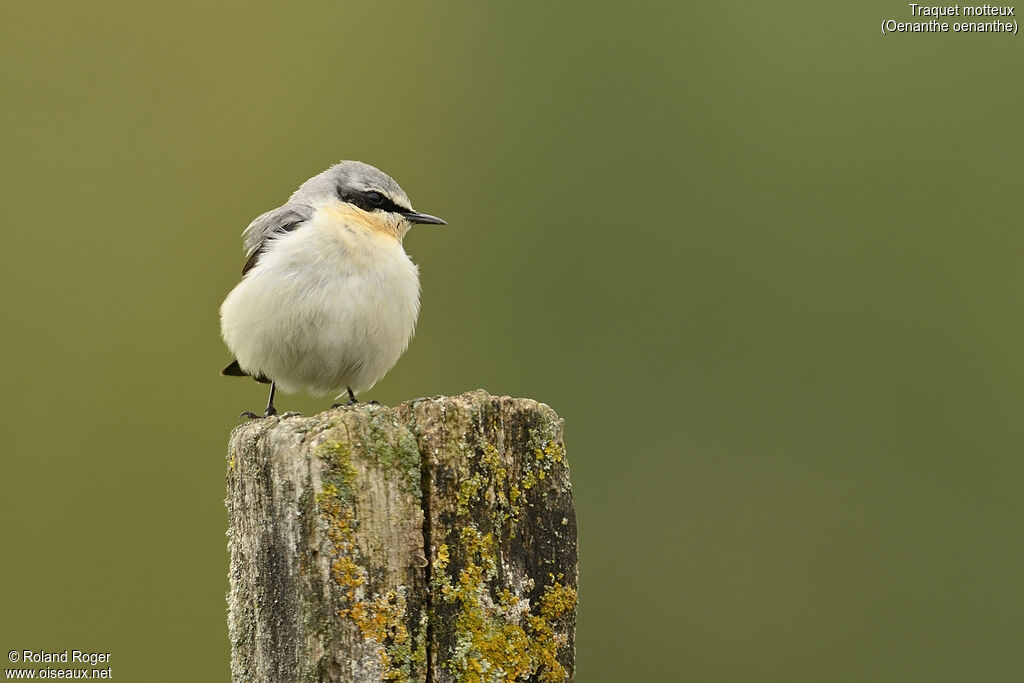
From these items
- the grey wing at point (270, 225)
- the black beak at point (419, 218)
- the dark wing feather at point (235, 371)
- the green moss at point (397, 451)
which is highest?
the black beak at point (419, 218)

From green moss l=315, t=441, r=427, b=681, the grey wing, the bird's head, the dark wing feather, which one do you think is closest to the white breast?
the grey wing

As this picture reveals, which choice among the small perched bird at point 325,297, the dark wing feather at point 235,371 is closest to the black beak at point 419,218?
the small perched bird at point 325,297

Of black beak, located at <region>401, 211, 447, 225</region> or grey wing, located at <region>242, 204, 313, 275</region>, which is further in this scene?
black beak, located at <region>401, 211, 447, 225</region>

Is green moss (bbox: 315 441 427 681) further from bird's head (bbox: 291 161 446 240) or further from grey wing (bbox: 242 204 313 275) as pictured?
bird's head (bbox: 291 161 446 240)

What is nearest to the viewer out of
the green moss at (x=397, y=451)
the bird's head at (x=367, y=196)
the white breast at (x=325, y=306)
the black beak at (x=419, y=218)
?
the green moss at (x=397, y=451)

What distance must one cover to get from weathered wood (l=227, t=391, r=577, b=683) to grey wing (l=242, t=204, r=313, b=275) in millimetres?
2898

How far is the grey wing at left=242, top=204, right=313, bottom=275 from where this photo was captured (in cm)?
639

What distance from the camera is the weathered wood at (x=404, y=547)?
130 inches

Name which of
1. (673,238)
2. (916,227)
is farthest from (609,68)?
(916,227)

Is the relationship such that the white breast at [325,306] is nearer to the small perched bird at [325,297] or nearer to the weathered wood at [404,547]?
the small perched bird at [325,297]

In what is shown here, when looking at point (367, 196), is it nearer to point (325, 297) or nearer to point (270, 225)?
point (270, 225)

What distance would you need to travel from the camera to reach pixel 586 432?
10.3 meters

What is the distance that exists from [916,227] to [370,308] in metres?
7.05

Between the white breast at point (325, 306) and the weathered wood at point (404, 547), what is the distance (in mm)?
2332
